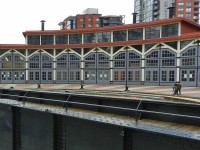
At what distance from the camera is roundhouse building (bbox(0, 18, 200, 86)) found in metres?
36.3

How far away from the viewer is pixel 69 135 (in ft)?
25.2

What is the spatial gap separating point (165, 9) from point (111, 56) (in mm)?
98447

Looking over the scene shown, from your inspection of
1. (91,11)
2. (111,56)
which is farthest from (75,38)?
(91,11)

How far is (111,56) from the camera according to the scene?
1698 inches

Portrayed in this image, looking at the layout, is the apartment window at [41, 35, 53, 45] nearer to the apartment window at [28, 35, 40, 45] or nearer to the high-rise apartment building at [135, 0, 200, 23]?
the apartment window at [28, 35, 40, 45]

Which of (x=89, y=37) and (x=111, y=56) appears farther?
(x=89, y=37)

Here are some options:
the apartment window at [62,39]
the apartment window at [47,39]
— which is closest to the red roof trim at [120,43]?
the apartment window at [47,39]

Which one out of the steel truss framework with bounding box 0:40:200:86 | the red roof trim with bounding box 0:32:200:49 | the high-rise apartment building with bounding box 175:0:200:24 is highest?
the high-rise apartment building with bounding box 175:0:200:24

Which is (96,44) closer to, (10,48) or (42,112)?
(10,48)

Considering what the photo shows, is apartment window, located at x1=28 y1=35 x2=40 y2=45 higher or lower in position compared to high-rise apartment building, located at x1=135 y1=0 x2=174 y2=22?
lower

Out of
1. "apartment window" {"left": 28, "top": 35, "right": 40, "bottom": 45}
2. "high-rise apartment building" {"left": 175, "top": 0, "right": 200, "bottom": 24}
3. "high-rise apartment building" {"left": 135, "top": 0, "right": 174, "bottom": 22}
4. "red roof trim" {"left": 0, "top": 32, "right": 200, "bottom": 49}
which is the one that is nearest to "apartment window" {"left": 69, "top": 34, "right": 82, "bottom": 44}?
"red roof trim" {"left": 0, "top": 32, "right": 200, "bottom": 49}

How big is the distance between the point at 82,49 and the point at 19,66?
1280 centimetres

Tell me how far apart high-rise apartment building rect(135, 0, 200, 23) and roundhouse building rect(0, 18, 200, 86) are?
261ft

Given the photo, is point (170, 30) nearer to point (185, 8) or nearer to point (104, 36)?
point (104, 36)
